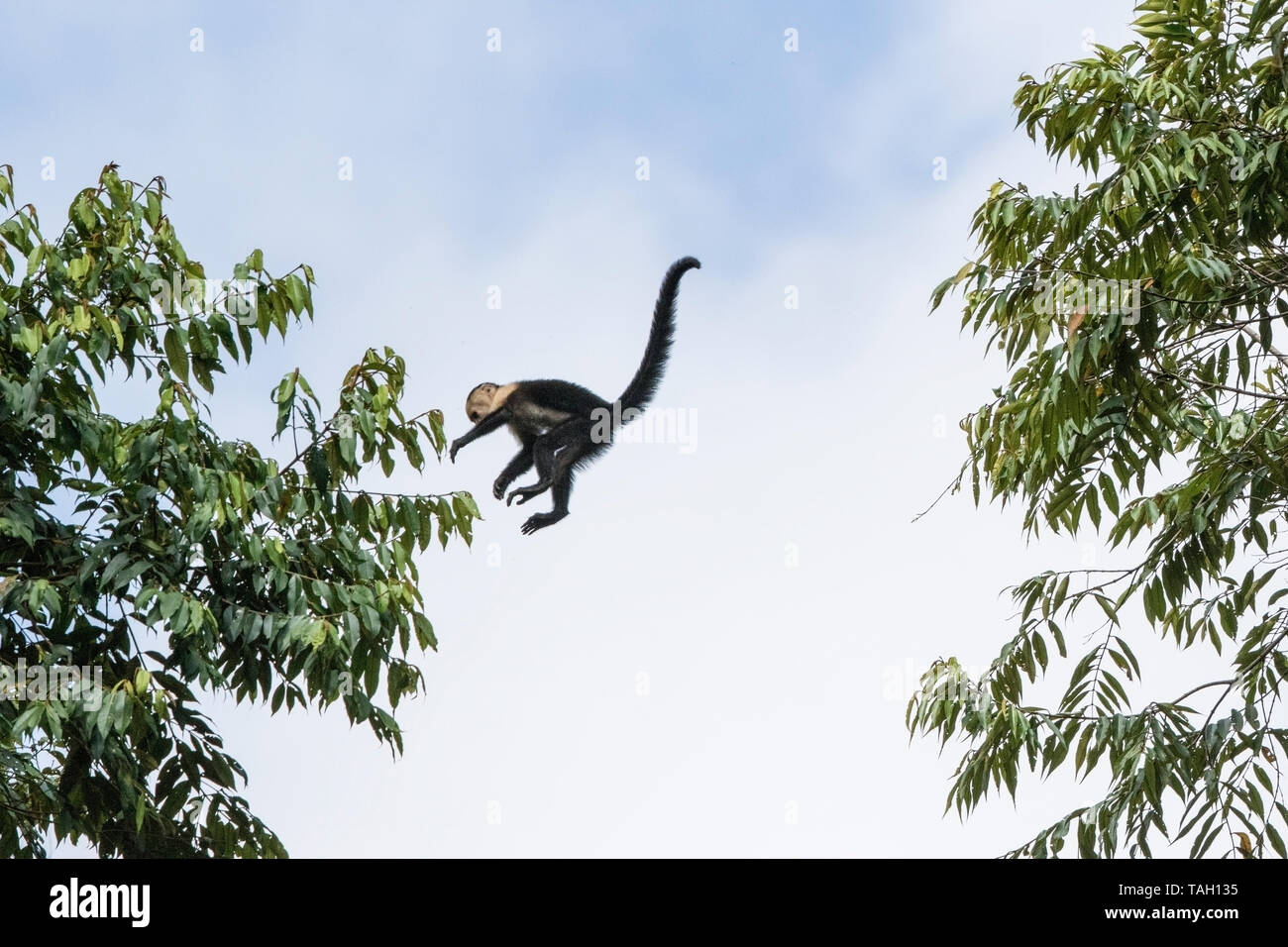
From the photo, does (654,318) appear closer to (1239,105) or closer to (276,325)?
(276,325)

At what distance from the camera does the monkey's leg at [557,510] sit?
19.3 feet

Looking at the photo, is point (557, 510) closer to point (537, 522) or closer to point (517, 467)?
point (537, 522)

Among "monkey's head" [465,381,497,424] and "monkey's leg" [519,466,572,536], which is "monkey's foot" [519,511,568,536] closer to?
"monkey's leg" [519,466,572,536]

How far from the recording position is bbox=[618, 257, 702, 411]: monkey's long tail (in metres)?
6.62

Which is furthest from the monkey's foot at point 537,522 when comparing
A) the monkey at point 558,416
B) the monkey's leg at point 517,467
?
the monkey's leg at point 517,467

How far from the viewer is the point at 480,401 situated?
6.44 metres

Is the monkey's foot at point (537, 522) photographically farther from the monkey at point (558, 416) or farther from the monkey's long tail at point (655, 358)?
the monkey's long tail at point (655, 358)

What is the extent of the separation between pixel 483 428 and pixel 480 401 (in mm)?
288

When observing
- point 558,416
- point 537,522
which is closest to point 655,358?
point 558,416

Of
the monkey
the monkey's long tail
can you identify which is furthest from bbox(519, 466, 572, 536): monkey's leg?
the monkey's long tail

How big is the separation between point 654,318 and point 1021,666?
2636mm
